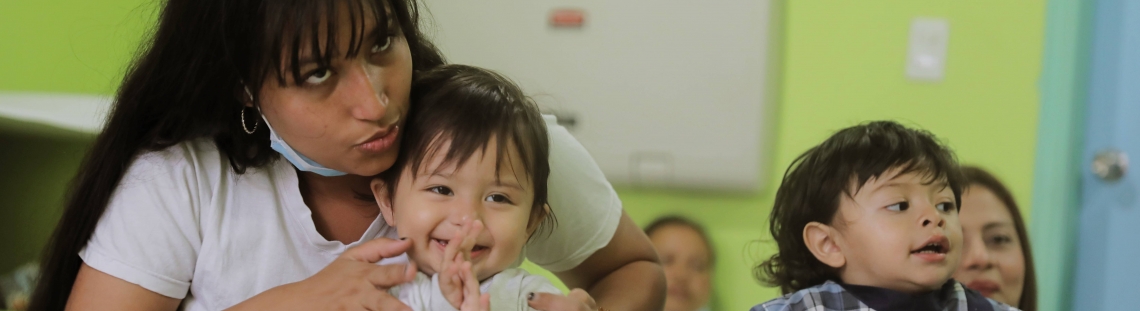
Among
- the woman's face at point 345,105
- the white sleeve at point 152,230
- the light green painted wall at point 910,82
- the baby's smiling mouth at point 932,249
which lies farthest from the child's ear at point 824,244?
the light green painted wall at point 910,82

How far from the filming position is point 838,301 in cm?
131

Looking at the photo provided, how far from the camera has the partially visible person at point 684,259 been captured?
2.68 metres

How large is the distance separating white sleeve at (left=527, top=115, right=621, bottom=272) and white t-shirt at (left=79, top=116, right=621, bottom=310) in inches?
9.5

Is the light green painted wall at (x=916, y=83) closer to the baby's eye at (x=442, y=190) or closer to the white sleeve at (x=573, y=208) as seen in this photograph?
the white sleeve at (x=573, y=208)

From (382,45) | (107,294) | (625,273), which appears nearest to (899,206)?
(625,273)

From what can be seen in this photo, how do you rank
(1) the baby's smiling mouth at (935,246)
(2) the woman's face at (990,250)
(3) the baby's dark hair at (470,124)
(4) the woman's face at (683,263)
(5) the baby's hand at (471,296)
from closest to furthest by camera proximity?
(5) the baby's hand at (471,296)
(3) the baby's dark hair at (470,124)
(1) the baby's smiling mouth at (935,246)
(2) the woman's face at (990,250)
(4) the woman's face at (683,263)

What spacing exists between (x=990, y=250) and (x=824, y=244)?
27.3 inches

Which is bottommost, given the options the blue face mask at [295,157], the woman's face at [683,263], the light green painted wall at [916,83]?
the woman's face at [683,263]

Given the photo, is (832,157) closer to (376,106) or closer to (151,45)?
(376,106)

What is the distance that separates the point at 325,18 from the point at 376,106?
0.34ft

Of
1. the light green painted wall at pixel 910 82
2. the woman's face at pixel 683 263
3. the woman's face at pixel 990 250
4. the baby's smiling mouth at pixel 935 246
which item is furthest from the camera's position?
the woman's face at pixel 683 263

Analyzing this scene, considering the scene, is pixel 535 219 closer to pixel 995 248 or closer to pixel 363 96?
pixel 363 96

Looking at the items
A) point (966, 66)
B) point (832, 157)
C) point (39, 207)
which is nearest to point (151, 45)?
point (832, 157)

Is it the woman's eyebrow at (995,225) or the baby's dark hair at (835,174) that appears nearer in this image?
the baby's dark hair at (835,174)
